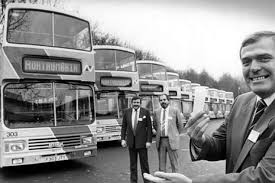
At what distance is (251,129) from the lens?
1.52 metres

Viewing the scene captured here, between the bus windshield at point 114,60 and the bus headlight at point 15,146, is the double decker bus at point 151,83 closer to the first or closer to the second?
the bus windshield at point 114,60

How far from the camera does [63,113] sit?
26.7 ft

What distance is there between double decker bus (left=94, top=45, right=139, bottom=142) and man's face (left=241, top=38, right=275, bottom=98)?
10.9 meters

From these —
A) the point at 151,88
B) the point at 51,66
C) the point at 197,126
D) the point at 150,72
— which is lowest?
the point at 197,126

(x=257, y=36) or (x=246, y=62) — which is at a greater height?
(x=257, y=36)

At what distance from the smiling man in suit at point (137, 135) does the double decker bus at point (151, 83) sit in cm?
882

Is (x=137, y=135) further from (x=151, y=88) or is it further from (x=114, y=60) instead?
(x=151, y=88)

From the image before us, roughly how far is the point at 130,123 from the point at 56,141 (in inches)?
94.9

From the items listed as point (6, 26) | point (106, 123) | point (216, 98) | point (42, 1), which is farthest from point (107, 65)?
point (216, 98)

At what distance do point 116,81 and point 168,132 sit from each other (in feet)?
21.8

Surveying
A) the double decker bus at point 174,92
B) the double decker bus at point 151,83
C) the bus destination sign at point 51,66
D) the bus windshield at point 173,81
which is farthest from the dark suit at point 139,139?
the bus windshield at point 173,81

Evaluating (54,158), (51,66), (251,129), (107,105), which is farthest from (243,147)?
(107,105)

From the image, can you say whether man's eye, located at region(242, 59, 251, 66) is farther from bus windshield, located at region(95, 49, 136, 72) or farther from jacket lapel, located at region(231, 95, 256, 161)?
bus windshield, located at region(95, 49, 136, 72)

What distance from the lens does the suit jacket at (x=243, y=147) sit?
4.14 ft
